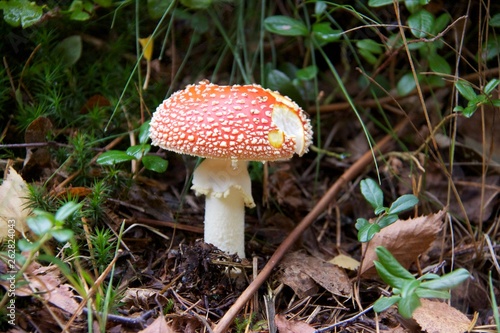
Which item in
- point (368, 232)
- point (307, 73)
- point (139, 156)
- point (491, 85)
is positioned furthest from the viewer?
point (307, 73)

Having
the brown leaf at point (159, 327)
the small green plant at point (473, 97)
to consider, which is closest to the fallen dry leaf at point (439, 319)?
the small green plant at point (473, 97)

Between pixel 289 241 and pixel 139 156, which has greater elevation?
pixel 139 156

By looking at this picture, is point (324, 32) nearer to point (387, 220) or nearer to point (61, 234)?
point (387, 220)

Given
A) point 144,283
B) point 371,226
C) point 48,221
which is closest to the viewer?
point 48,221

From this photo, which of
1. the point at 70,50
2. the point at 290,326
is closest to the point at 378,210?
the point at 290,326

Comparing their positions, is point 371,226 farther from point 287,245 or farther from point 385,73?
point 385,73

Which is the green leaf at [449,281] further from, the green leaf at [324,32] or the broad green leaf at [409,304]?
the green leaf at [324,32]

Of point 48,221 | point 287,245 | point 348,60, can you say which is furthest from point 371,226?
point 348,60
